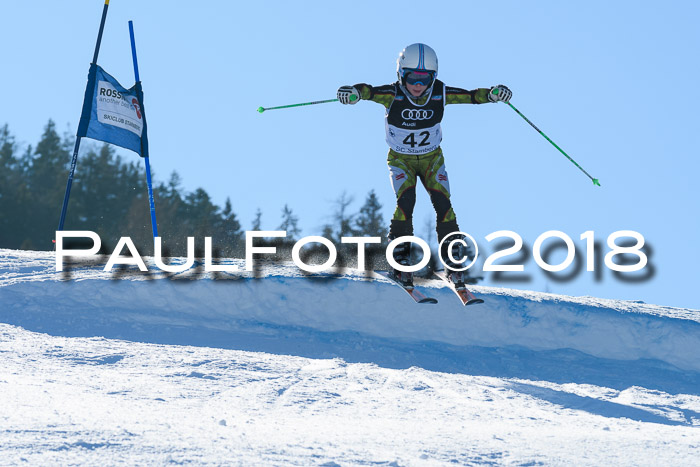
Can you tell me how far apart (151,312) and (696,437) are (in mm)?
5098

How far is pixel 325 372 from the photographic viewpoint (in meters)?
6.38

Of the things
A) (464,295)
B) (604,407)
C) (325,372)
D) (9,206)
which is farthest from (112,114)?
(9,206)

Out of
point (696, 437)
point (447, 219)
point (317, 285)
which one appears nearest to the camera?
point (696, 437)

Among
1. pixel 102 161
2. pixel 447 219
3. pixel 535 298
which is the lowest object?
pixel 535 298

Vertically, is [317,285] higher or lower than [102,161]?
lower

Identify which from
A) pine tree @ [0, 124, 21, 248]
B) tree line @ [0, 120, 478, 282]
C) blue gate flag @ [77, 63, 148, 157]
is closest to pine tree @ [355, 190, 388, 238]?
tree line @ [0, 120, 478, 282]

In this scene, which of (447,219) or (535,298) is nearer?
(447,219)

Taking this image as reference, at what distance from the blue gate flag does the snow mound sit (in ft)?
5.45

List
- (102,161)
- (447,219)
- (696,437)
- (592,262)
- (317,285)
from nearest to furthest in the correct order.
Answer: (696,437) → (447,219) → (317,285) → (592,262) → (102,161)

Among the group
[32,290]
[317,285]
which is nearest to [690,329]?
[317,285]

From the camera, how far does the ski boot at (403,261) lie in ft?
26.4

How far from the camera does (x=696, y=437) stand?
5039 mm

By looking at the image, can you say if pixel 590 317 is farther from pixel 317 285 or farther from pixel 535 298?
pixel 317 285
